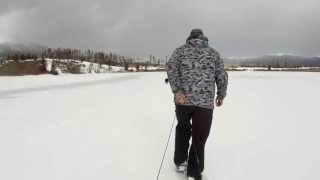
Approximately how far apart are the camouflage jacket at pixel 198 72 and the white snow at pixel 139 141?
1.06m

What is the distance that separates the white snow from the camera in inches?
223

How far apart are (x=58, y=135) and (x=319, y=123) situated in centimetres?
496

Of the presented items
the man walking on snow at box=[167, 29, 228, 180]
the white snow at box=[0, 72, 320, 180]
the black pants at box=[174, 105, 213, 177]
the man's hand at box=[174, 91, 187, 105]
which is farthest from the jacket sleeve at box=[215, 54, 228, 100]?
the white snow at box=[0, 72, 320, 180]

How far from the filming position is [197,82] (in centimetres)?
509

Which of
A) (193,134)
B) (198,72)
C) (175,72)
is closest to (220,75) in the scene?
(198,72)

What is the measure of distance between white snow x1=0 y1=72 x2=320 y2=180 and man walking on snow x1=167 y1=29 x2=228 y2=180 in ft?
2.24

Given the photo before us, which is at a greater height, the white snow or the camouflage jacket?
the camouflage jacket

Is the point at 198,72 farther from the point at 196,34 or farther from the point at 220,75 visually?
the point at 196,34

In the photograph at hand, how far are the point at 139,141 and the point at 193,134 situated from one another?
215cm

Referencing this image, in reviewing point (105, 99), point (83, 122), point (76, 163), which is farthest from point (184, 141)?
point (105, 99)

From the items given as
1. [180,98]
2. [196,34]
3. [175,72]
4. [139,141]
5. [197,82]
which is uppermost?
[196,34]

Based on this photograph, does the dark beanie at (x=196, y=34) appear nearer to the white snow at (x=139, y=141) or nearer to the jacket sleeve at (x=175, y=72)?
the jacket sleeve at (x=175, y=72)

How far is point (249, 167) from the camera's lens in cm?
583

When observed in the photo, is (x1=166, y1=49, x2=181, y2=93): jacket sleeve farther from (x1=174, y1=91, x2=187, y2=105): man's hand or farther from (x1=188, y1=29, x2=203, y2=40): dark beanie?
(x1=188, y1=29, x2=203, y2=40): dark beanie
